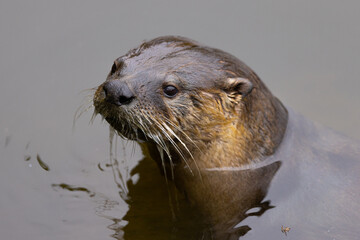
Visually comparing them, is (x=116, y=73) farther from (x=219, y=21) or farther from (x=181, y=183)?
(x=219, y=21)

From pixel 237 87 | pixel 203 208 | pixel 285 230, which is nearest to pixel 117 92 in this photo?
pixel 237 87

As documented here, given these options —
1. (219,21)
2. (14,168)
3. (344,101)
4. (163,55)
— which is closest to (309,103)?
(344,101)

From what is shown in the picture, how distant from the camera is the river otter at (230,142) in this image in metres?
6.28

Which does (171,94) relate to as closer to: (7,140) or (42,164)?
(42,164)

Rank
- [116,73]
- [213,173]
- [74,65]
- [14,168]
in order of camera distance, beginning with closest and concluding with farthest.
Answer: [116,73] → [213,173] → [14,168] → [74,65]

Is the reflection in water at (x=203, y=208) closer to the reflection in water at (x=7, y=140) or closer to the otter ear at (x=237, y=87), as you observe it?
the otter ear at (x=237, y=87)

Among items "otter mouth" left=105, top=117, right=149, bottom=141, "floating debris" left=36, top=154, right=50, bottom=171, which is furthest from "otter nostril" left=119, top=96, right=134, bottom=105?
"floating debris" left=36, top=154, right=50, bottom=171

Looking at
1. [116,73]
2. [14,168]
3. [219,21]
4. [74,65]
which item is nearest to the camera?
[116,73]

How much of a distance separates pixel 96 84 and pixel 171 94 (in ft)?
9.33

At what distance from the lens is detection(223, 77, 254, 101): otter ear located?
6480mm

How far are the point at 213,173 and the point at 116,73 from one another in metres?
1.53

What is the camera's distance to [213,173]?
6.98 meters

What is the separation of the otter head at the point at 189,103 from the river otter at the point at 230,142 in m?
0.01

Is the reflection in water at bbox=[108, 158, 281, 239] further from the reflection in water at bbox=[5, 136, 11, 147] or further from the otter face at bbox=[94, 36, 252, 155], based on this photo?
the reflection in water at bbox=[5, 136, 11, 147]
